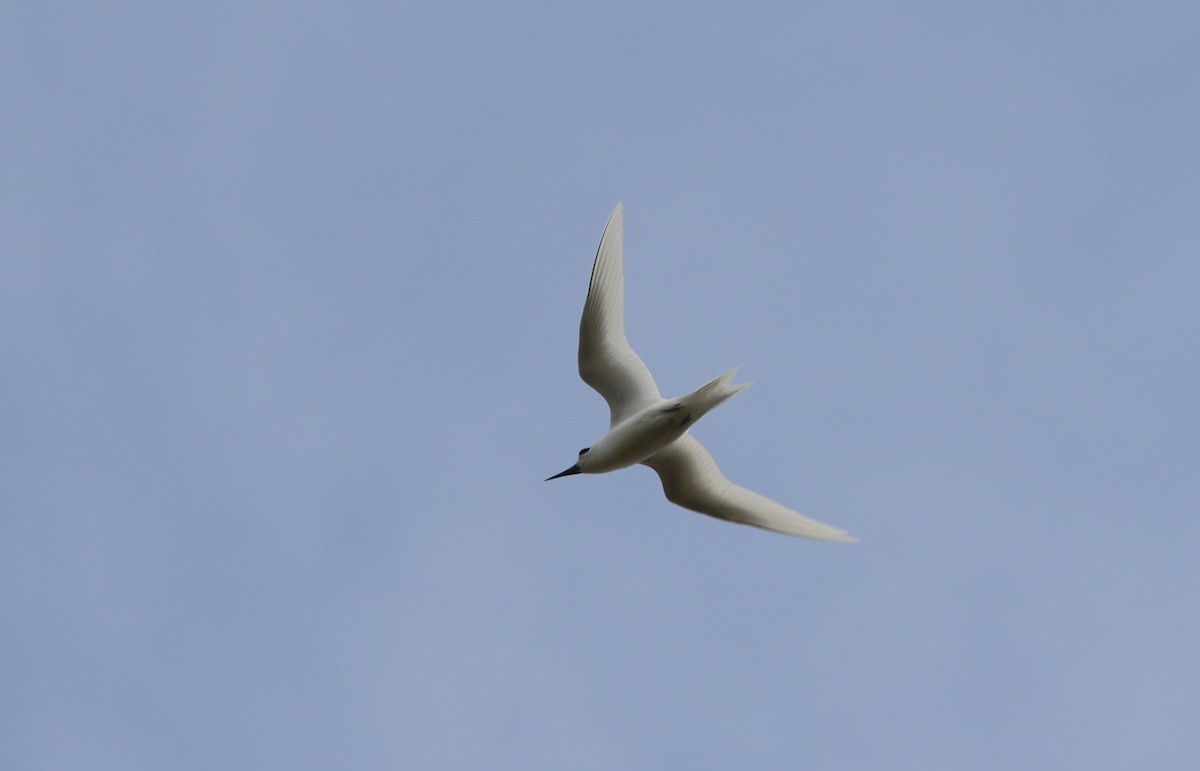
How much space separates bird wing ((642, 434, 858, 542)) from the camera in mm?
19953

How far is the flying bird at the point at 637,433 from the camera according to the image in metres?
19.1

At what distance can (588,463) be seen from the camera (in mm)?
19984

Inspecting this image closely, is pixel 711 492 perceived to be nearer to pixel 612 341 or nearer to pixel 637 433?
pixel 637 433

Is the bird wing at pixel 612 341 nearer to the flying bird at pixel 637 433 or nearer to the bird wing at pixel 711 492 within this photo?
the flying bird at pixel 637 433

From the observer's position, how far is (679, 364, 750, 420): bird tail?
1822 cm

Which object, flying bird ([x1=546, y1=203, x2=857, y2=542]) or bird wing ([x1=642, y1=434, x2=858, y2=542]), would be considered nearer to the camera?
flying bird ([x1=546, y1=203, x2=857, y2=542])

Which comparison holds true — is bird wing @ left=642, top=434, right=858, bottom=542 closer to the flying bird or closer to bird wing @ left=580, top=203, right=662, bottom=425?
the flying bird

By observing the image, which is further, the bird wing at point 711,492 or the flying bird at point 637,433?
the bird wing at point 711,492

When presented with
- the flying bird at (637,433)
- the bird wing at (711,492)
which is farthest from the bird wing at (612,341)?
the bird wing at (711,492)

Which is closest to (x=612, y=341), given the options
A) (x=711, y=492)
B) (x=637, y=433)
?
(x=637, y=433)

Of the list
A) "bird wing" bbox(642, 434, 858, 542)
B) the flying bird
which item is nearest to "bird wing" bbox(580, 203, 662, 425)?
the flying bird

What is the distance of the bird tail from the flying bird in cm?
18

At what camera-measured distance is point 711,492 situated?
20297mm

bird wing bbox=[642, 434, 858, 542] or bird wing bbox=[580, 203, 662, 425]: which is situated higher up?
bird wing bbox=[580, 203, 662, 425]
